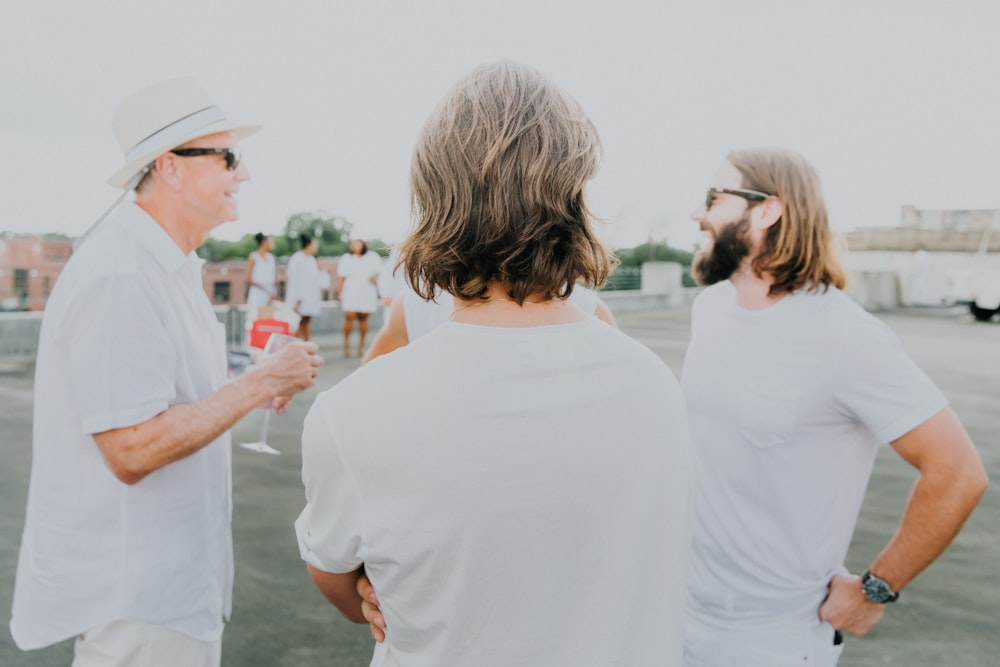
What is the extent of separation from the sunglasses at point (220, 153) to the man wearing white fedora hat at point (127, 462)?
200mm

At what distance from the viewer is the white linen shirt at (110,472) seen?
188 centimetres

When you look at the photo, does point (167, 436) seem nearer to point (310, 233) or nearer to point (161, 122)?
point (161, 122)

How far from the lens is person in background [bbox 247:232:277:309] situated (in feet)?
41.0

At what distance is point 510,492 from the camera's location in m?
1.11

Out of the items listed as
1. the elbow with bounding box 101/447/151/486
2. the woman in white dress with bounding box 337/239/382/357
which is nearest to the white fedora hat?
the elbow with bounding box 101/447/151/486

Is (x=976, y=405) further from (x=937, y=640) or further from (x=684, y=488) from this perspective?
(x=684, y=488)

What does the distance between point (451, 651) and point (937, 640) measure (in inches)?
144

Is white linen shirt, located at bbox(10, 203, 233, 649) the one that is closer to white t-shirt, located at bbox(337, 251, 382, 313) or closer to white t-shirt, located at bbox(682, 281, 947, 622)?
white t-shirt, located at bbox(682, 281, 947, 622)

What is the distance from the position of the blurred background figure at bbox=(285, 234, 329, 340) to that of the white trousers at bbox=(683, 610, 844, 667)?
11.6 m

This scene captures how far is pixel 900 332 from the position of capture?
19.4m

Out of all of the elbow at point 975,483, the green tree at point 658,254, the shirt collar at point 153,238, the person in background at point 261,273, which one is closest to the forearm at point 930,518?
the elbow at point 975,483

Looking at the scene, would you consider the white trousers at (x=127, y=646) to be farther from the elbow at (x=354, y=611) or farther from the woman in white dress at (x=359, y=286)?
the woman in white dress at (x=359, y=286)

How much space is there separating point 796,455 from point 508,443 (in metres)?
1.12

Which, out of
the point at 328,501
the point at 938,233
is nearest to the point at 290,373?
the point at 328,501
